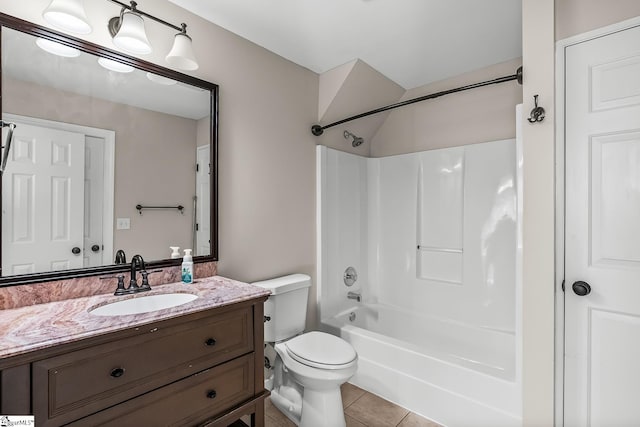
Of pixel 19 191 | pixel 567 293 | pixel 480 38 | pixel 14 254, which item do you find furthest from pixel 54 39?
pixel 567 293

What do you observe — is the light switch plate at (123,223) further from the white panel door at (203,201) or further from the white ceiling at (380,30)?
the white ceiling at (380,30)

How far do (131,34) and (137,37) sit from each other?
24 millimetres

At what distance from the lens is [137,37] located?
1.42 metres

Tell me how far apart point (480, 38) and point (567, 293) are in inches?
67.1

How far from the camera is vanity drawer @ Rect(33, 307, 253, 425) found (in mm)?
935

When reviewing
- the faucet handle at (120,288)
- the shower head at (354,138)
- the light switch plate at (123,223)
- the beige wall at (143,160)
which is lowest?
the faucet handle at (120,288)

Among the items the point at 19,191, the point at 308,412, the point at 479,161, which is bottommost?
the point at 308,412

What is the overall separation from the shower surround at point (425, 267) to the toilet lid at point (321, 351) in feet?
1.41

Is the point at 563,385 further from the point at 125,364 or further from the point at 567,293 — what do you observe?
the point at 125,364

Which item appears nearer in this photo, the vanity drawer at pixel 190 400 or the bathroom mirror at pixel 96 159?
the vanity drawer at pixel 190 400

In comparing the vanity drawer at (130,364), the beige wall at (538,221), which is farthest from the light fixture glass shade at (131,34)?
the beige wall at (538,221)

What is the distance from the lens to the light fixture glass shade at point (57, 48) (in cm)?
132

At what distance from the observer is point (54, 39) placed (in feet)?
4.40

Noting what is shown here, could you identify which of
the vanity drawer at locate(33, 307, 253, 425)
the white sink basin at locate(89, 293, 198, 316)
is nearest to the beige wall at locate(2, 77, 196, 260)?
the white sink basin at locate(89, 293, 198, 316)
